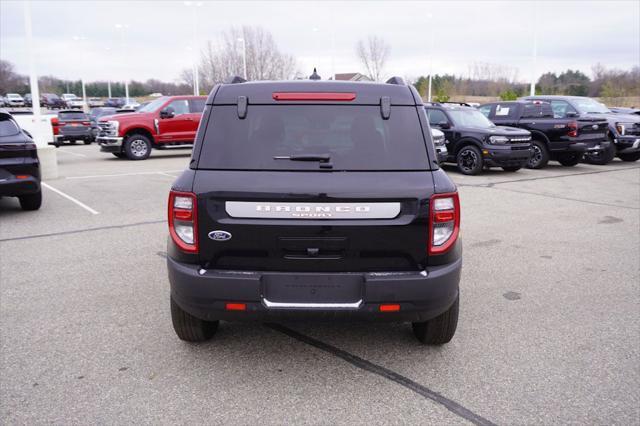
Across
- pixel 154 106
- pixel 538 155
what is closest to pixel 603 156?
pixel 538 155

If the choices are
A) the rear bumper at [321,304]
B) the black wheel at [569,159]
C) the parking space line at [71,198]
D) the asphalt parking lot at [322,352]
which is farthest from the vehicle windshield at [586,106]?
the rear bumper at [321,304]

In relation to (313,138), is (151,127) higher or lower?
higher

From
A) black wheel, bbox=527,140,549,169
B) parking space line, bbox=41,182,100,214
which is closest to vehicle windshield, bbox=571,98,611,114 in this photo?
black wheel, bbox=527,140,549,169

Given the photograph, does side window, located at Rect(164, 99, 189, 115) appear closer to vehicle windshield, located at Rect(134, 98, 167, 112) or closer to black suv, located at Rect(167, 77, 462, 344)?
vehicle windshield, located at Rect(134, 98, 167, 112)

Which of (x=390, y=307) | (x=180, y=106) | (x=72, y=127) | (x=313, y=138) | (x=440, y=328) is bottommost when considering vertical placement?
(x=440, y=328)

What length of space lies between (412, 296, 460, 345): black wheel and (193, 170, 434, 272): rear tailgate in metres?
0.73

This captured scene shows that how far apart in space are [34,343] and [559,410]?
3.54 m

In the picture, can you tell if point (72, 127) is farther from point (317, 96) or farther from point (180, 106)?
point (317, 96)

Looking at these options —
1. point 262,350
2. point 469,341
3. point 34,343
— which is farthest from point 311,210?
point 34,343

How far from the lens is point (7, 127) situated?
8297 millimetres

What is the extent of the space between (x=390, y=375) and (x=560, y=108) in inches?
570

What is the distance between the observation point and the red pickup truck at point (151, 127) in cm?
1756

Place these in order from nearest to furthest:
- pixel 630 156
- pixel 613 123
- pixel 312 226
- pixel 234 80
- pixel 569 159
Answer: pixel 312 226, pixel 234 80, pixel 569 159, pixel 613 123, pixel 630 156

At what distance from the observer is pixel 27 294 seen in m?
4.93
